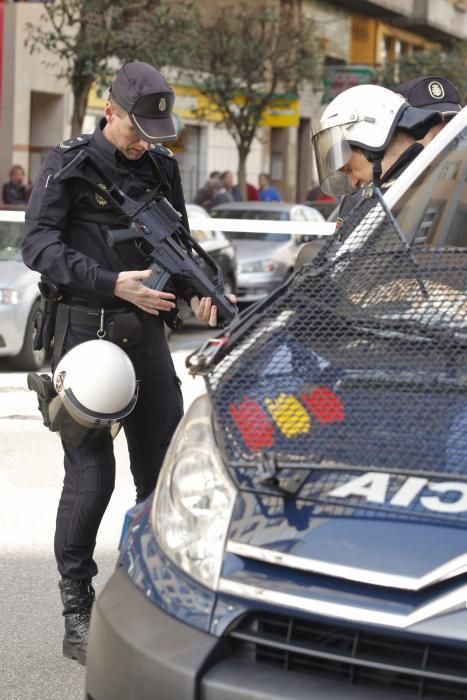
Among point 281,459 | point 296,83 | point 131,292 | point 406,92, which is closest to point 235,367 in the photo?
point 281,459

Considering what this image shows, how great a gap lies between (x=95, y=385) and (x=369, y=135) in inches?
50.6

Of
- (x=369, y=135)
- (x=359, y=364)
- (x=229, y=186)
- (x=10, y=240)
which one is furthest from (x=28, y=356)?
(x=229, y=186)

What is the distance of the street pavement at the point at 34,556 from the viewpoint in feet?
15.1

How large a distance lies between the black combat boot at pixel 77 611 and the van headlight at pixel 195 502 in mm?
1635

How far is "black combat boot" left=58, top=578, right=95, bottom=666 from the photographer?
4.61 m

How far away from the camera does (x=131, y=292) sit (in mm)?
4434

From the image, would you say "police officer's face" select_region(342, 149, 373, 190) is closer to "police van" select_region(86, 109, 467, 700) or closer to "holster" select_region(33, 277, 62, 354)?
"holster" select_region(33, 277, 62, 354)

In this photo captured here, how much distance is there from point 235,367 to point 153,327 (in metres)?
1.77

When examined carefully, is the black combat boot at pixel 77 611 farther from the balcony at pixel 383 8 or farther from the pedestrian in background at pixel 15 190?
the balcony at pixel 383 8

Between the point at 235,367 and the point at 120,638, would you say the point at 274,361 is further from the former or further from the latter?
the point at 120,638

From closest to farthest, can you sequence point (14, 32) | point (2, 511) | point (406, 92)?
point (406, 92), point (2, 511), point (14, 32)

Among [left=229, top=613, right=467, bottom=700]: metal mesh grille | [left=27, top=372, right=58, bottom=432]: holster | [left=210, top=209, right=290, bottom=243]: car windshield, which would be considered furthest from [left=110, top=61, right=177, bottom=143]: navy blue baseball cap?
[left=210, top=209, right=290, bottom=243]: car windshield

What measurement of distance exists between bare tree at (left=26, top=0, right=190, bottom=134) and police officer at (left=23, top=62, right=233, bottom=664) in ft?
57.5

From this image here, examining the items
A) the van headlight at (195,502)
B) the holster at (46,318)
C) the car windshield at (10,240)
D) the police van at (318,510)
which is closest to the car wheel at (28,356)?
the car windshield at (10,240)
